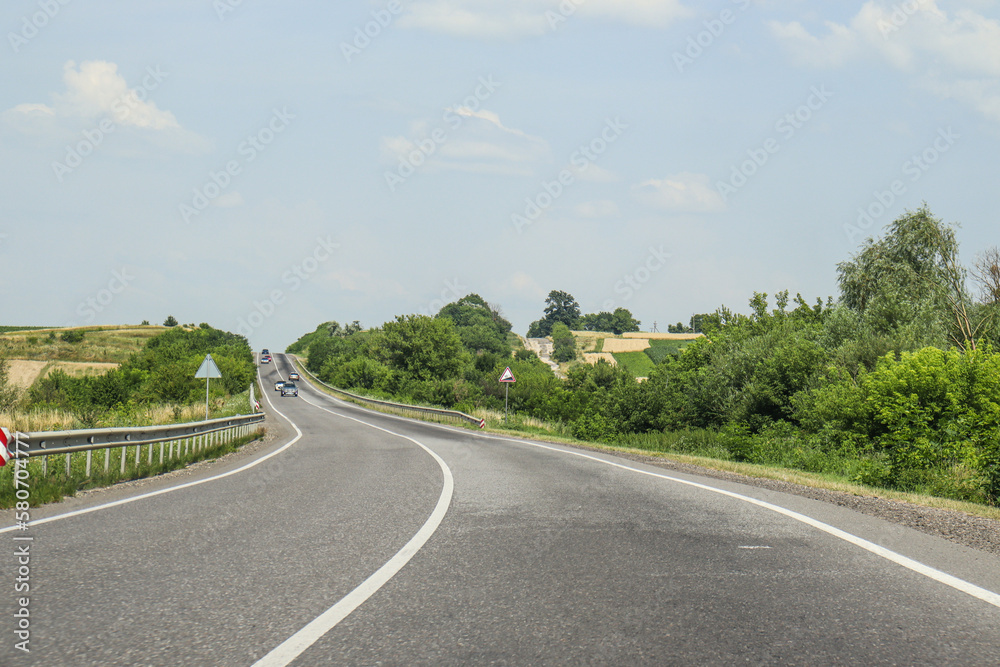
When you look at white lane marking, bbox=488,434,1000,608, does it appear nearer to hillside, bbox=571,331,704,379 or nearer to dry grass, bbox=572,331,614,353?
hillside, bbox=571,331,704,379

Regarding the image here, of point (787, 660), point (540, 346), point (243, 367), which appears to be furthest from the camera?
point (540, 346)

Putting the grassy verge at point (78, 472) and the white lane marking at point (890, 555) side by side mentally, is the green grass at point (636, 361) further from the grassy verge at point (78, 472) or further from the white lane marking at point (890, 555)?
the white lane marking at point (890, 555)

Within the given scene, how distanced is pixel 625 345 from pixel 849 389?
140 metres

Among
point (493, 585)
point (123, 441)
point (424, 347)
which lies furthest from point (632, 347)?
point (493, 585)

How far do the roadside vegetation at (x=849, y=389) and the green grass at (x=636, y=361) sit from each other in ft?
174

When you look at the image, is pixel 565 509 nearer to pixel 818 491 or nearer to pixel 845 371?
pixel 818 491

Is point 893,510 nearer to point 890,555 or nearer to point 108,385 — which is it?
point 890,555

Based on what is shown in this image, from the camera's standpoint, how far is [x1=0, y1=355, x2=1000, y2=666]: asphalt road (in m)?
3.72

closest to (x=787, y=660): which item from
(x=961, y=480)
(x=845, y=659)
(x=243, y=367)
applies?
(x=845, y=659)

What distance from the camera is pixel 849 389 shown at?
24.9 meters

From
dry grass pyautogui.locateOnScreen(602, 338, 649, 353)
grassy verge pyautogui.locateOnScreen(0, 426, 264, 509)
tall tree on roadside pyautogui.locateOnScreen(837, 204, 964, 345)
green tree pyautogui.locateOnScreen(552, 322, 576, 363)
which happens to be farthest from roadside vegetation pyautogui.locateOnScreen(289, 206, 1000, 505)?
green tree pyautogui.locateOnScreen(552, 322, 576, 363)

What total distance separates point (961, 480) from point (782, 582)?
11.5 metres

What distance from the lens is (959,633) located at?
401 cm

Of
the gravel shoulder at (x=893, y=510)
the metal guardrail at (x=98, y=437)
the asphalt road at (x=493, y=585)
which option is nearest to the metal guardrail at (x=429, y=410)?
the metal guardrail at (x=98, y=437)
